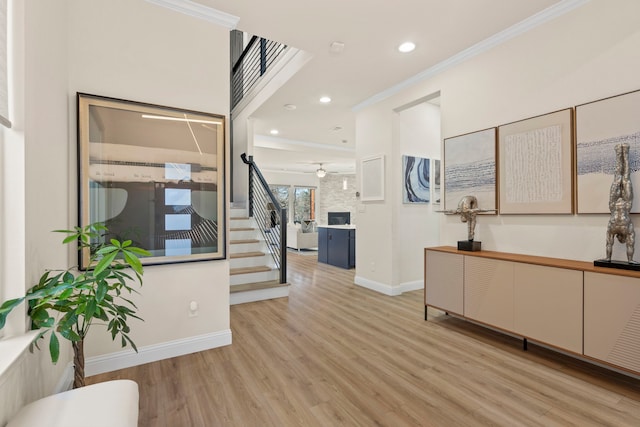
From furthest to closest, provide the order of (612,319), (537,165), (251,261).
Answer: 1. (251,261)
2. (537,165)
3. (612,319)

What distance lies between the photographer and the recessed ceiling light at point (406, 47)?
3037 millimetres

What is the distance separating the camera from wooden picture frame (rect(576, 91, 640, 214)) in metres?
2.08

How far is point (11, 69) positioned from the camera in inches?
51.3

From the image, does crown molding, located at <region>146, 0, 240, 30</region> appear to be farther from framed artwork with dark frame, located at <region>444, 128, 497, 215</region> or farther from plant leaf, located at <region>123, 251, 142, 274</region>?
framed artwork with dark frame, located at <region>444, 128, 497, 215</region>

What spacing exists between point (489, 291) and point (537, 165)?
1.18m

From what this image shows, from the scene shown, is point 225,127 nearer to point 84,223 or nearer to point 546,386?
point 84,223

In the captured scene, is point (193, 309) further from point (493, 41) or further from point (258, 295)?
point (493, 41)

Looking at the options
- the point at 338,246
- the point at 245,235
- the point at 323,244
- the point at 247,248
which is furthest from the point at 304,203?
the point at 247,248

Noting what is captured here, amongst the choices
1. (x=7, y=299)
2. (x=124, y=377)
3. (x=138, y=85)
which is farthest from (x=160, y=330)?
(x=138, y=85)

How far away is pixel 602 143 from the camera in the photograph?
2223mm

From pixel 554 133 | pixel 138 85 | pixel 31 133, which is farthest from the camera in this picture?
pixel 554 133

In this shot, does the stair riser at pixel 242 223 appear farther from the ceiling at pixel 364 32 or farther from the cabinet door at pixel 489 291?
the cabinet door at pixel 489 291

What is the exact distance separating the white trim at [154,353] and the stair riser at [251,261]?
1.67 m

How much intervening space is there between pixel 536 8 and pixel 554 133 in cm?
105
